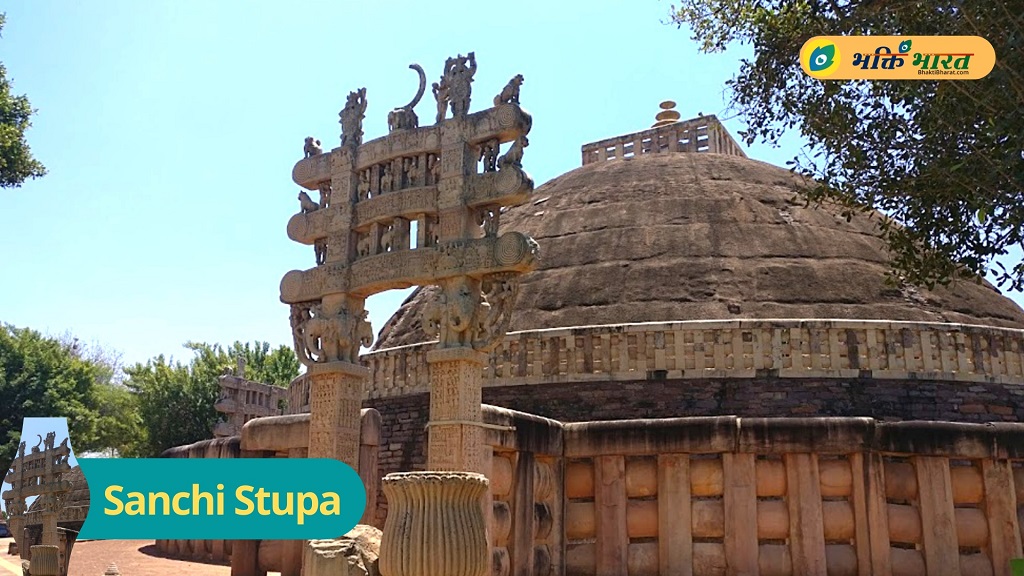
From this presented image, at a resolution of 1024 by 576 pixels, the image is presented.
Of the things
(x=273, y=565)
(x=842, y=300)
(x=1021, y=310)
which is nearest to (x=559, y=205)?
(x=842, y=300)

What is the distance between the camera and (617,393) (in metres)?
12.8

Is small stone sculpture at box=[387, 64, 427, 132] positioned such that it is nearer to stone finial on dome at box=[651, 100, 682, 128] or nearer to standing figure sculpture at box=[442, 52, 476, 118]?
standing figure sculpture at box=[442, 52, 476, 118]

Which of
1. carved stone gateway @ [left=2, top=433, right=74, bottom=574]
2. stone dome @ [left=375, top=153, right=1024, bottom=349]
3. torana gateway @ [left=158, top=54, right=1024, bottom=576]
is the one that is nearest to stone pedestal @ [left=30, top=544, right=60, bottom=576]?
carved stone gateway @ [left=2, top=433, right=74, bottom=574]

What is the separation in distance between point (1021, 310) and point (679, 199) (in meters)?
7.39

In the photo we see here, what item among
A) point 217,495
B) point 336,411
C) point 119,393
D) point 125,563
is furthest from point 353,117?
point 119,393

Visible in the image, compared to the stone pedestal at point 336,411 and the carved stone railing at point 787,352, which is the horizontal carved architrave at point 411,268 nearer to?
the stone pedestal at point 336,411

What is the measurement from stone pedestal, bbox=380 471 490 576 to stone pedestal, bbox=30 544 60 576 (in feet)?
13.6

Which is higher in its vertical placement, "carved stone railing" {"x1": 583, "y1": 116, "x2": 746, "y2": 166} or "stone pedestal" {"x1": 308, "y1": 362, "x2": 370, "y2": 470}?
"carved stone railing" {"x1": 583, "y1": 116, "x2": 746, "y2": 166}

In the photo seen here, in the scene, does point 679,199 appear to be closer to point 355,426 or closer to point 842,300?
point 842,300

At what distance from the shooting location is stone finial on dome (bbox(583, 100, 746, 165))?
22.3m

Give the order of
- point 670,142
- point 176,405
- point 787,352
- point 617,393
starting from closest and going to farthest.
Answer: point 787,352, point 617,393, point 670,142, point 176,405

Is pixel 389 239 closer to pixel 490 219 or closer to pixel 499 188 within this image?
pixel 490 219

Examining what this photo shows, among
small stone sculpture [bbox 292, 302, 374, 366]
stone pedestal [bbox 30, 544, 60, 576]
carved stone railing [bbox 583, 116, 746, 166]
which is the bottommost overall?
stone pedestal [bbox 30, 544, 60, 576]

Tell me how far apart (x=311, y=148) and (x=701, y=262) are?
7922 mm
